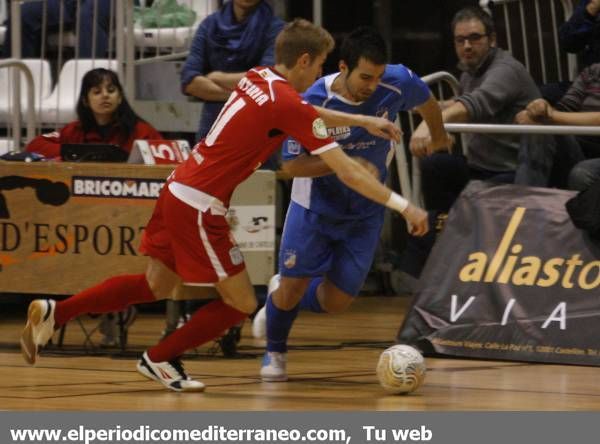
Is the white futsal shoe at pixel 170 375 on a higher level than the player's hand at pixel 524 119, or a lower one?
lower

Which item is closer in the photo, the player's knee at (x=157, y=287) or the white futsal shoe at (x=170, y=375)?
the white futsal shoe at (x=170, y=375)

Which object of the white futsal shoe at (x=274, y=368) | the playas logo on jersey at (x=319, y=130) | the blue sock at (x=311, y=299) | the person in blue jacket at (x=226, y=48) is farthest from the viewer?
the person in blue jacket at (x=226, y=48)

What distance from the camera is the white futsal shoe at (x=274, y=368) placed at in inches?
321

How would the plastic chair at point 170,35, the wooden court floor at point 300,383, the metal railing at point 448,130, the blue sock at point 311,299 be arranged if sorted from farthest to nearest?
the plastic chair at point 170,35 < the metal railing at point 448,130 < the blue sock at point 311,299 < the wooden court floor at point 300,383

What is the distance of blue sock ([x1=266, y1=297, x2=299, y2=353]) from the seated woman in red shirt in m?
2.02

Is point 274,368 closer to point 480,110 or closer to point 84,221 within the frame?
point 84,221

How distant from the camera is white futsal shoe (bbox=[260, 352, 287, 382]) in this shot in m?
8.16

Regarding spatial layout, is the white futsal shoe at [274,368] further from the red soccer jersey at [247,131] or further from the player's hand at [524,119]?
the player's hand at [524,119]

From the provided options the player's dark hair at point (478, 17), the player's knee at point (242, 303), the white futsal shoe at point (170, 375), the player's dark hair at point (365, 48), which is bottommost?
A: the white futsal shoe at point (170, 375)

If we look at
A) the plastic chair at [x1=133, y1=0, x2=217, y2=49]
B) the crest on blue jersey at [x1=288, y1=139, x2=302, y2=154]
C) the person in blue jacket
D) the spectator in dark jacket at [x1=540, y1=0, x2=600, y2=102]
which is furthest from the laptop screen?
the spectator in dark jacket at [x1=540, y1=0, x2=600, y2=102]

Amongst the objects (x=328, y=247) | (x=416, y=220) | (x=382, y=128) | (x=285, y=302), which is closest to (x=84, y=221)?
(x=285, y=302)

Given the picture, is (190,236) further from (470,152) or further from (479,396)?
(470,152)

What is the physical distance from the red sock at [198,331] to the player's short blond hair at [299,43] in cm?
124

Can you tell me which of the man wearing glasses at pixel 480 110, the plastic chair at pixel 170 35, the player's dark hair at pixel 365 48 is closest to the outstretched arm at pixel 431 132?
the player's dark hair at pixel 365 48
